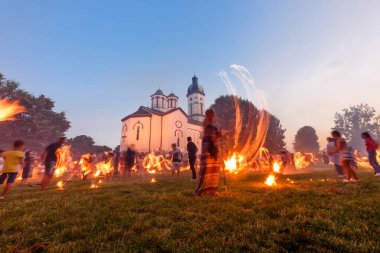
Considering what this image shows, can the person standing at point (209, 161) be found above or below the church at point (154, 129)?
below

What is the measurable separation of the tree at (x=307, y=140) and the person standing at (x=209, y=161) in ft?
320

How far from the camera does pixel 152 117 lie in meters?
66.2

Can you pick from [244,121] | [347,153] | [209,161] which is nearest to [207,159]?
[209,161]

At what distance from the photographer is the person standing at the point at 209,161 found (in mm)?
7719

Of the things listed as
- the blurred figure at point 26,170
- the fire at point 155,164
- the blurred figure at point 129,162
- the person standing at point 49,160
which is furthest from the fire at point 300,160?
the blurred figure at point 26,170

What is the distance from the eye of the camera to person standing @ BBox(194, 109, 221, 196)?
7.72 m

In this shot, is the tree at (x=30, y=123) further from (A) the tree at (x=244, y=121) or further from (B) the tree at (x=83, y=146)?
(A) the tree at (x=244, y=121)

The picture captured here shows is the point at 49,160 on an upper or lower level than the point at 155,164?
lower

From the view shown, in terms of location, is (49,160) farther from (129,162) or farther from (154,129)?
(154,129)

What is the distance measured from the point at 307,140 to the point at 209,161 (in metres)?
100

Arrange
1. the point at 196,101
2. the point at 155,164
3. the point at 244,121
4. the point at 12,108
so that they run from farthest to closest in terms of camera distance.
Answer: the point at 196,101
the point at 12,108
the point at 244,121
the point at 155,164

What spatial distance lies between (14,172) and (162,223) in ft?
32.0

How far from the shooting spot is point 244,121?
51.8m

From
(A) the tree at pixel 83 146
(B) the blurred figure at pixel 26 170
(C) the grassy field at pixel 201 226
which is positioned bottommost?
A: (C) the grassy field at pixel 201 226
